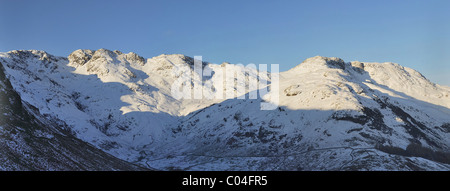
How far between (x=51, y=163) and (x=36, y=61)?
425 ft

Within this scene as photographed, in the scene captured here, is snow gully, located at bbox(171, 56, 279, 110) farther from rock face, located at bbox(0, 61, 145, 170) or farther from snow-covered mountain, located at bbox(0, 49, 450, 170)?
rock face, located at bbox(0, 61, 145, 170)

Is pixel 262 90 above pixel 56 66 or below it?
below

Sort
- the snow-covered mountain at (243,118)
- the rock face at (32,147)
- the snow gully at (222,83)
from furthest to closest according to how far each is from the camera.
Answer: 1. the snow gully at (222,83)
2. the snow-covered mountain at (243,118)
3. the rock face at (32,147)

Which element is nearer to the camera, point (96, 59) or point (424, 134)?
point (424, 134)

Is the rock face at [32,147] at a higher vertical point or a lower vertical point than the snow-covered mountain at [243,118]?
lower

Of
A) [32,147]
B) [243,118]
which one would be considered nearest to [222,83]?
[243,118]

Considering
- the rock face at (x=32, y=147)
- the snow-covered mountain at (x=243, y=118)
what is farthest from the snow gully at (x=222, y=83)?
the rock face at (x=32, y=147)

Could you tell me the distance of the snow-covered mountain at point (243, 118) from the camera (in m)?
84.1

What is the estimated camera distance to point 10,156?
175 feet

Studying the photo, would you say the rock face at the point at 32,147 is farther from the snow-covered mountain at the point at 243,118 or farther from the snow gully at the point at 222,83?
the snow gully at the point at 222,83

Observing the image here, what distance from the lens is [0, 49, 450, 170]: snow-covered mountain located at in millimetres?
84062

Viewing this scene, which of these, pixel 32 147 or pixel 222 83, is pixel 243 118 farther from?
pixel 32 147

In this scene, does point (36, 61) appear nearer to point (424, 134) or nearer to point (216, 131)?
point (216, 131)
